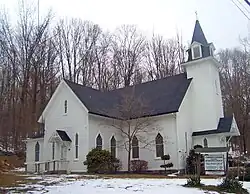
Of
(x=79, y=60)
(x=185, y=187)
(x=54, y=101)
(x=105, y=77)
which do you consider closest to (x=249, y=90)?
(x=105, y=77)

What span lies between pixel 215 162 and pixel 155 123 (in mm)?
7845

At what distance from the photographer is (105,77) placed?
166 ft

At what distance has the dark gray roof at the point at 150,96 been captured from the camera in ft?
91.6

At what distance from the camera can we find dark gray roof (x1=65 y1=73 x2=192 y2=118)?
2792 centimetres

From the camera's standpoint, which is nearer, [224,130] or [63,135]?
[224,130]

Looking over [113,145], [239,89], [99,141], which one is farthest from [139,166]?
[239,89]

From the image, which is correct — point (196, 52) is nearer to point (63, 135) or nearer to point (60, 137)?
point (63, 135)

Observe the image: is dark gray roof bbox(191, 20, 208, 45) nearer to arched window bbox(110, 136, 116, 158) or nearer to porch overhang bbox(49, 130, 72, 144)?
arched window bbox(110, 136, 116, 158)

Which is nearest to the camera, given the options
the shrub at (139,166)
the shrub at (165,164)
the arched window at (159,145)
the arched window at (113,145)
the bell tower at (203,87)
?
the shrub at (165,164)

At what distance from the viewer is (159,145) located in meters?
27.7

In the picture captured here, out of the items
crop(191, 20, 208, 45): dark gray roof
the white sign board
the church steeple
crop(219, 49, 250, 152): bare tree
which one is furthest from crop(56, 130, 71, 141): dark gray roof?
crop(219, 49, 250, 152): bare tree

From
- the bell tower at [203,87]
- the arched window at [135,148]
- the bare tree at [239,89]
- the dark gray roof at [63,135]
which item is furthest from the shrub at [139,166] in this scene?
the bare tree at [239,89]

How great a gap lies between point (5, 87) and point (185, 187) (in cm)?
3422

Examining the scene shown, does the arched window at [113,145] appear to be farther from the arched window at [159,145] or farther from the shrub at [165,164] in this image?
the shrub at [165,164]
